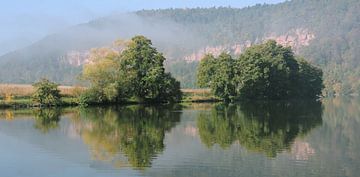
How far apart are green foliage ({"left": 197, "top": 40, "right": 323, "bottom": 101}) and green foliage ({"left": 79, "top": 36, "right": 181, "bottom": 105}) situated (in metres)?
17.3

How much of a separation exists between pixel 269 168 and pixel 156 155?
8008 mm

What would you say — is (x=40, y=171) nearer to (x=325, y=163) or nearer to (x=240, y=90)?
(x=325, y=163)

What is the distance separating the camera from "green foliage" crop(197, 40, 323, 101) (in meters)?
124

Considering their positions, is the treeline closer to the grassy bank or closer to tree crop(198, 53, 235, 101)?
tree crop(198, 53, 235, 101)

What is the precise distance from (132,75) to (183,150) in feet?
247

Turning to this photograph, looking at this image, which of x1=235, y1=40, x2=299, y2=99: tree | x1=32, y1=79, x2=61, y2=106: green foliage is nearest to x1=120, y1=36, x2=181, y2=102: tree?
x1=32, y1=79, x2=61, y2=106: green foliage

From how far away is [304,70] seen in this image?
147m

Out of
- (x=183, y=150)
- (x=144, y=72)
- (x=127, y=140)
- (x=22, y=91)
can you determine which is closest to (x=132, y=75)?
(x=144, y=72)

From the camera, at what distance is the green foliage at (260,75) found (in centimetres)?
12450

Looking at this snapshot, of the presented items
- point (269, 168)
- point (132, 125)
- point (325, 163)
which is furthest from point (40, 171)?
point (132, 125)

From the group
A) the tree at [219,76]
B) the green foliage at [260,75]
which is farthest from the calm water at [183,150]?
the green foliage at [260,75]

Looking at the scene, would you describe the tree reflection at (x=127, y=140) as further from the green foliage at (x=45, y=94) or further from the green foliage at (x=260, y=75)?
the green foliage at (x=260, y=75)

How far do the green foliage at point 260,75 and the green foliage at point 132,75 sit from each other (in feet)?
56.7

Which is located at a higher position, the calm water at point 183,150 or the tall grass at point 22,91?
the tall grass at point 22,91
